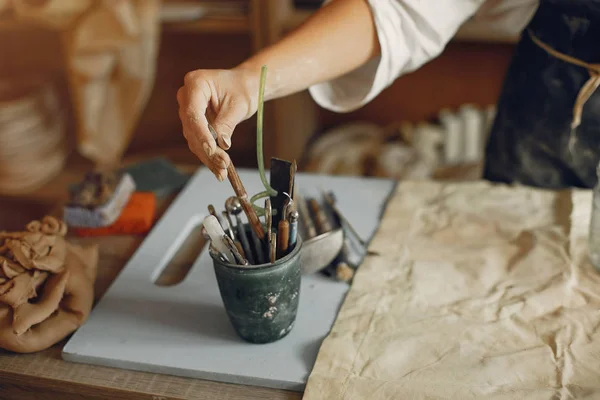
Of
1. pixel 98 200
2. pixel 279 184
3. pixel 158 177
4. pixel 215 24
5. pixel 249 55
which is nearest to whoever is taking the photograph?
pixel 279 184

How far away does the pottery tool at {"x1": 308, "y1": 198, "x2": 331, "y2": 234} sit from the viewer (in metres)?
1.01

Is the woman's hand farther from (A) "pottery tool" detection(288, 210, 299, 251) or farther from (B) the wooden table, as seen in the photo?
(B) the wooden table

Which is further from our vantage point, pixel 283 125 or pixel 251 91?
pixel 283 125

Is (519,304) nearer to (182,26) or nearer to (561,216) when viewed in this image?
(561,216)

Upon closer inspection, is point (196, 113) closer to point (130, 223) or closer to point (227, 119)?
point (227, 119)

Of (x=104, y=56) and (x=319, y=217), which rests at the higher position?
(x=319, y=217)

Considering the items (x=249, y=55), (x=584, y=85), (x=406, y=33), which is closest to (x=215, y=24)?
(x=249, y=55)

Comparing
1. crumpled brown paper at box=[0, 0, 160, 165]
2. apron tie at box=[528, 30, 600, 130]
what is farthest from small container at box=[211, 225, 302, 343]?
crumpled brown paper at box=[0, 0, 160, 165]

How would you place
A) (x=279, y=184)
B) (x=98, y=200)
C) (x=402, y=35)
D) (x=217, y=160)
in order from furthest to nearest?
(x=98, y=200) → (x=402, y=35) → (x=279, y=184) → (x=217, y=160)

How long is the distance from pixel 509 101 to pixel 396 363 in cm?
67

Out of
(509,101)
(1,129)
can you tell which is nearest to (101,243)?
(509,101)

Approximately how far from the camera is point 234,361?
0.81 meters

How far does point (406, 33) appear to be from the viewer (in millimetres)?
996

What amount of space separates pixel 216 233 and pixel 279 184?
127mm
